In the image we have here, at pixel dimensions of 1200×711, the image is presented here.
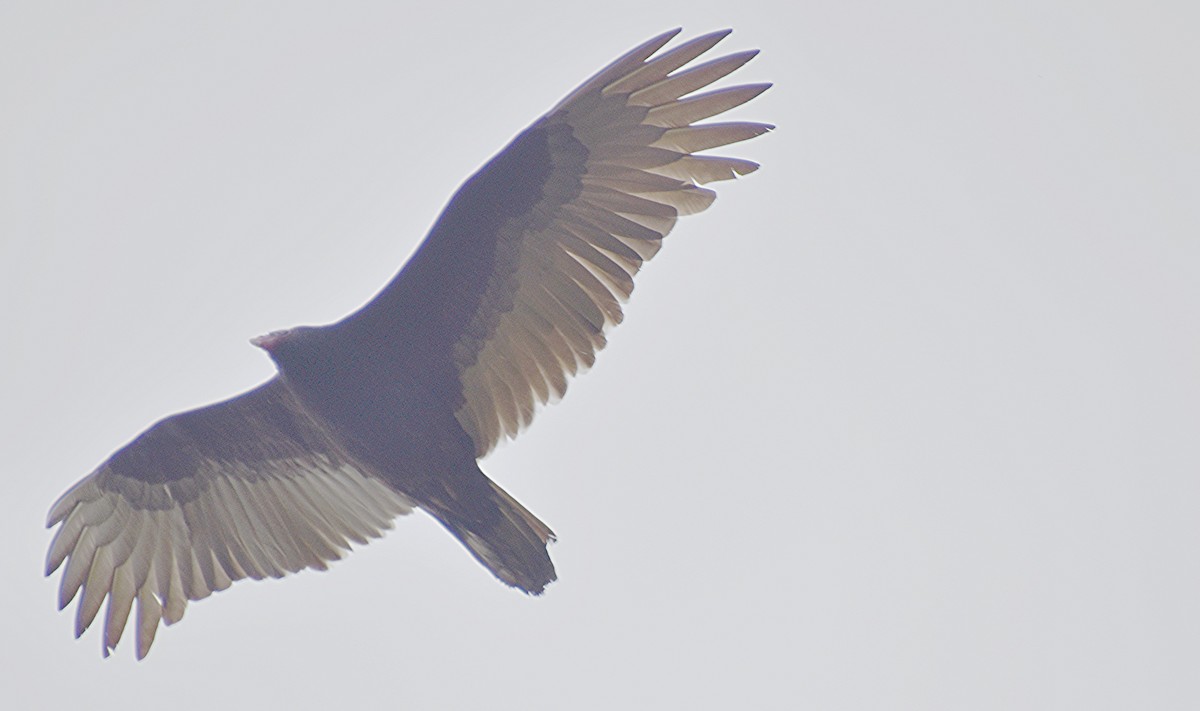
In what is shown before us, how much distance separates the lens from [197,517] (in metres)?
8.84

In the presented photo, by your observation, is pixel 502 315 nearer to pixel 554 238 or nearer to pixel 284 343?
pixel 554 238

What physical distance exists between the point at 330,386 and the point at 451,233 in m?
0.94

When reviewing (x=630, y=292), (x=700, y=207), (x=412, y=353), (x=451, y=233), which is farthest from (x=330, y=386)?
(x=700, y=207)

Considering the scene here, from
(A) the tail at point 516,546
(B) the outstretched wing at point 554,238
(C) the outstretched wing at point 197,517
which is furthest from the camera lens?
(C) the outstretched wing at point 197,517

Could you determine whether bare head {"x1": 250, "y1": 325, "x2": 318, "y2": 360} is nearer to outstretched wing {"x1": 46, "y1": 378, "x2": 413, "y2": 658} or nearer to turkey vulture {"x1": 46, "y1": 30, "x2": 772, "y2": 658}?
turkey vulture {"x1": 46, "y1": 30, "x2": 772, "y2": 658}

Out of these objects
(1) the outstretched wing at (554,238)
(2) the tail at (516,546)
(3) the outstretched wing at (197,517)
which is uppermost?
(1) the outstretched wing at (554,238)

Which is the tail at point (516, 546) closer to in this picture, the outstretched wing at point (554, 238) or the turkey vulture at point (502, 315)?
the turkey vulture at point (502, 315)

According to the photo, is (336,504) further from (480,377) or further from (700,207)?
(700,207)

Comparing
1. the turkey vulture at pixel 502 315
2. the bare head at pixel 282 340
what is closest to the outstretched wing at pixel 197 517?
the turkey vulture at pixel 502 315

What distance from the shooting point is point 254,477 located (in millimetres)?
8773

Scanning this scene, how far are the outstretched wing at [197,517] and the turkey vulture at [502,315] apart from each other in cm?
8

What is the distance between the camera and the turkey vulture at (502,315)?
7.17 m

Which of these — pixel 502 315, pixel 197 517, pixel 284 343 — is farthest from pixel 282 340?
pixel 197 517

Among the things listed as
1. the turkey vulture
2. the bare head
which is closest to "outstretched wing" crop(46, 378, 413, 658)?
the turkey vulture
